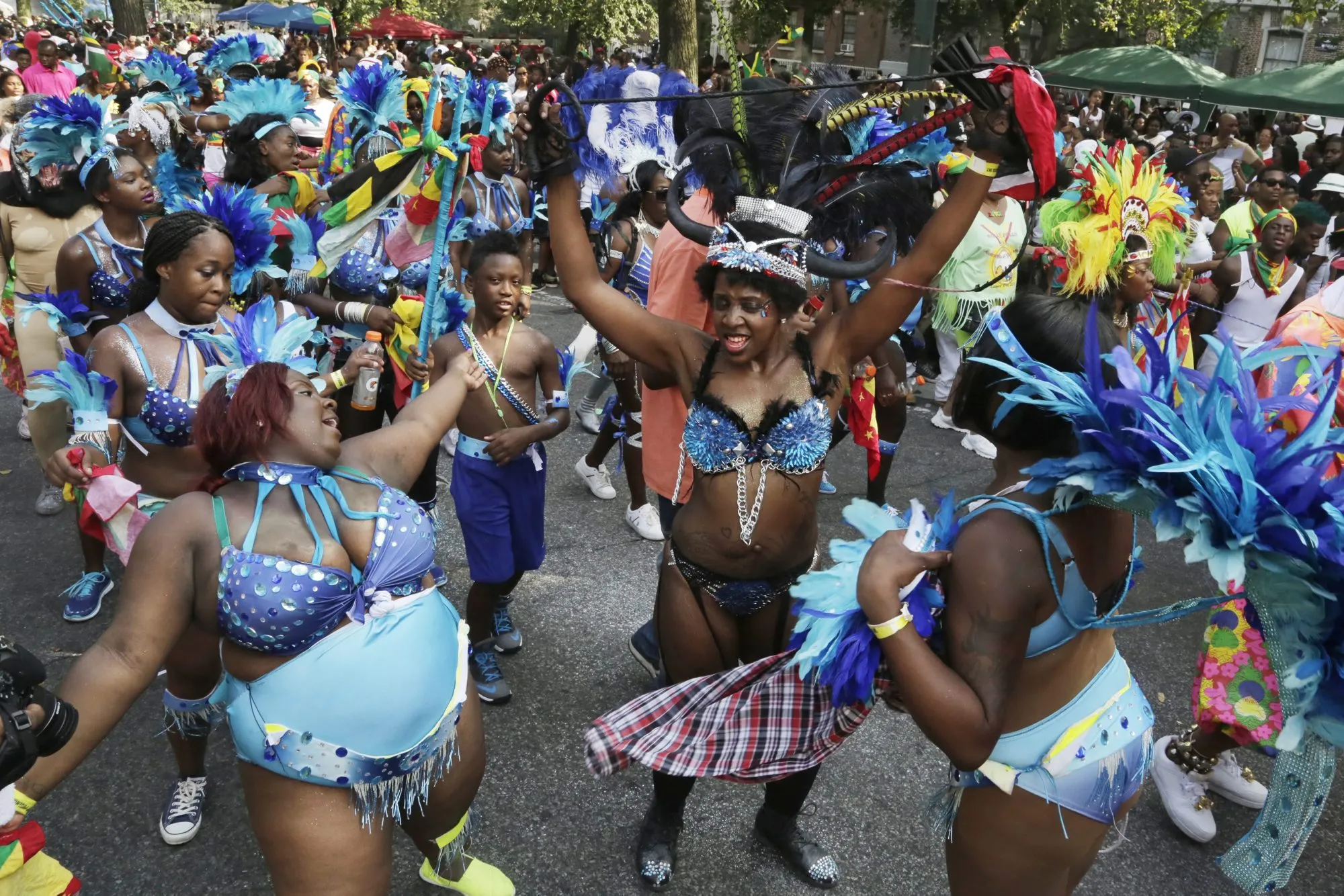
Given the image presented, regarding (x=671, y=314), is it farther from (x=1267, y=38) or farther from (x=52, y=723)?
(x=1267, y=38)

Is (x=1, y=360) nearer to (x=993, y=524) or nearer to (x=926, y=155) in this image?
(x=926, y=155)

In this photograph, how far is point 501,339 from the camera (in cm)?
397

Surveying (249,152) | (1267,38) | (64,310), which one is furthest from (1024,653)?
(1267,38)

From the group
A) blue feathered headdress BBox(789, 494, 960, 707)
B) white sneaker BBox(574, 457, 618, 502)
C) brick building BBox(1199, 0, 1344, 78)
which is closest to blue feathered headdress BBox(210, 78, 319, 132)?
white sneaker BBox(574, 457, 618, 502)

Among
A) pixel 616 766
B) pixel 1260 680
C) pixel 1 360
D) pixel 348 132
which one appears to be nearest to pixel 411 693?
pixel 616 766

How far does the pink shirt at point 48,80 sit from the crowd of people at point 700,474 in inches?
289

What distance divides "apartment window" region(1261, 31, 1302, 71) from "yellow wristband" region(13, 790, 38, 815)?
4537 centimetres

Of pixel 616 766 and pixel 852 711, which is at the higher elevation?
pixel 852 711

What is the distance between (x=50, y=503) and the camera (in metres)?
5.34

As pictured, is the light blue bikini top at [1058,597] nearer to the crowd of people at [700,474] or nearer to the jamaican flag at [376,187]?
the crowd of people at [700,474]

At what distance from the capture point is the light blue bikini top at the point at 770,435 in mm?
2676

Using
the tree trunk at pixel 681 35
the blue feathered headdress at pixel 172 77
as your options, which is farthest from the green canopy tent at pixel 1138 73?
the blue feathered headdress at pixel 172 77

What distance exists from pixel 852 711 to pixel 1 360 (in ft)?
19.1

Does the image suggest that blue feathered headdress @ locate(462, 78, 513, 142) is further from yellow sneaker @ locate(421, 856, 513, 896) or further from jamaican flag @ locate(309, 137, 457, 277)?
yellow sneaker @ locate(421, 856, 513, 896)
